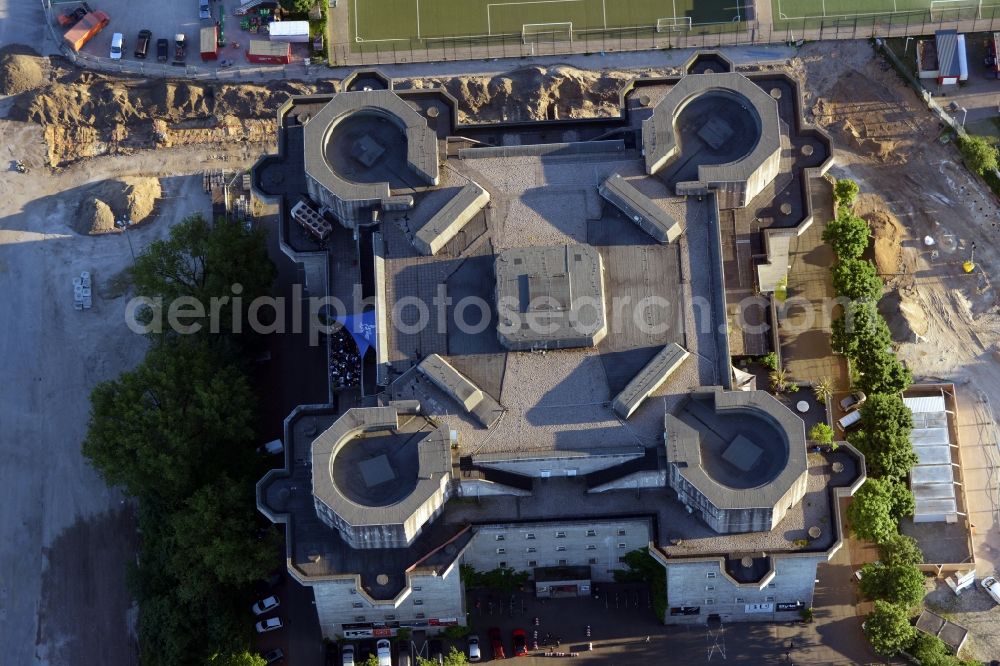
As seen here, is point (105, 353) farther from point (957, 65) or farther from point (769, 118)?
point (957, 65)

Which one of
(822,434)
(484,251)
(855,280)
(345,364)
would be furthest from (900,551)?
(345,364)

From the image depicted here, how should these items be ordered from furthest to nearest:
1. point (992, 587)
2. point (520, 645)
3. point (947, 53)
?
point (947, 53), point (992, 587), point (520, 645)

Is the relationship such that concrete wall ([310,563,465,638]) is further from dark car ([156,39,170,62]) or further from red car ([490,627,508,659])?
dark car ([156,39,170,62])

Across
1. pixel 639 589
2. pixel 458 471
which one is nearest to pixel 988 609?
pixel 639 589

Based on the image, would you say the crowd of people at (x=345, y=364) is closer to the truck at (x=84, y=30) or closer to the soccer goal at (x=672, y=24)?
the truck at (x=84, y=30)

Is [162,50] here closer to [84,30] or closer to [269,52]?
[84,30]

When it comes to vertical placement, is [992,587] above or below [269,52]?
below

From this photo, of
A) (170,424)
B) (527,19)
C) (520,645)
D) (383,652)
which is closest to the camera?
(383,652)
